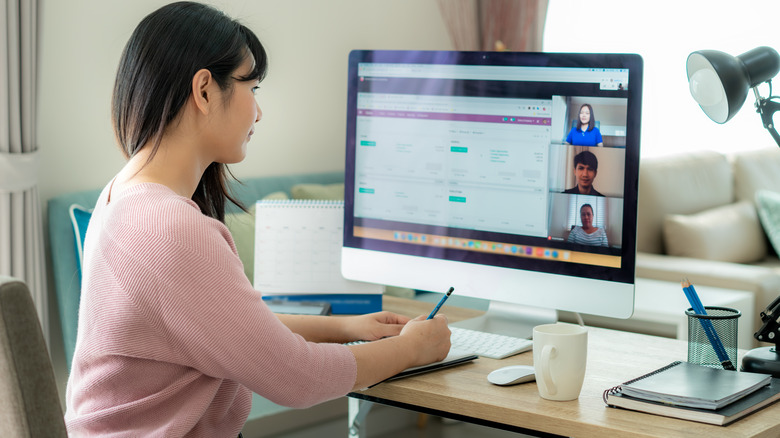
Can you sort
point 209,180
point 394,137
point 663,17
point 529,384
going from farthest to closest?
point 663,17 → point 394,137 → point 209,180 → point 529,384

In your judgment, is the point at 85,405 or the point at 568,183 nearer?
the point at 85,405

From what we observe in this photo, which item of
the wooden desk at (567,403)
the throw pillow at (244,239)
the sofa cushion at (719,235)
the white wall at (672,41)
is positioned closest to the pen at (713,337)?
the wooden desk at (567,403)

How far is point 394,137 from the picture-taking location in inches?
61.8

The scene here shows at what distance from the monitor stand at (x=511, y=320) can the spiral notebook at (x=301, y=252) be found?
218 millimetres

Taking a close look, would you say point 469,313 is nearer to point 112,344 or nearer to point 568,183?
point 568,183

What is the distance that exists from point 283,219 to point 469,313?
427mm

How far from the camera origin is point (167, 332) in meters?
0.97

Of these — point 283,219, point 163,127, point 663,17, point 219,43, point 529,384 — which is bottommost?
point 529,384

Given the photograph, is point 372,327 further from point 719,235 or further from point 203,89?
point 719,235

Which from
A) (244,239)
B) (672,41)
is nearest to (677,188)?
(672,41)

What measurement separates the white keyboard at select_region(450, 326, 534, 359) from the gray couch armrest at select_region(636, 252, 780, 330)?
1.77 metres

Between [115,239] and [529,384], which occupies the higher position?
[115,239]

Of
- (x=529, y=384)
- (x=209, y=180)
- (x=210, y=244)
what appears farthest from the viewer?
(x=209, y=180)

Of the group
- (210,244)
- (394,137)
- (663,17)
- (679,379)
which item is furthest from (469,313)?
(663,17)
